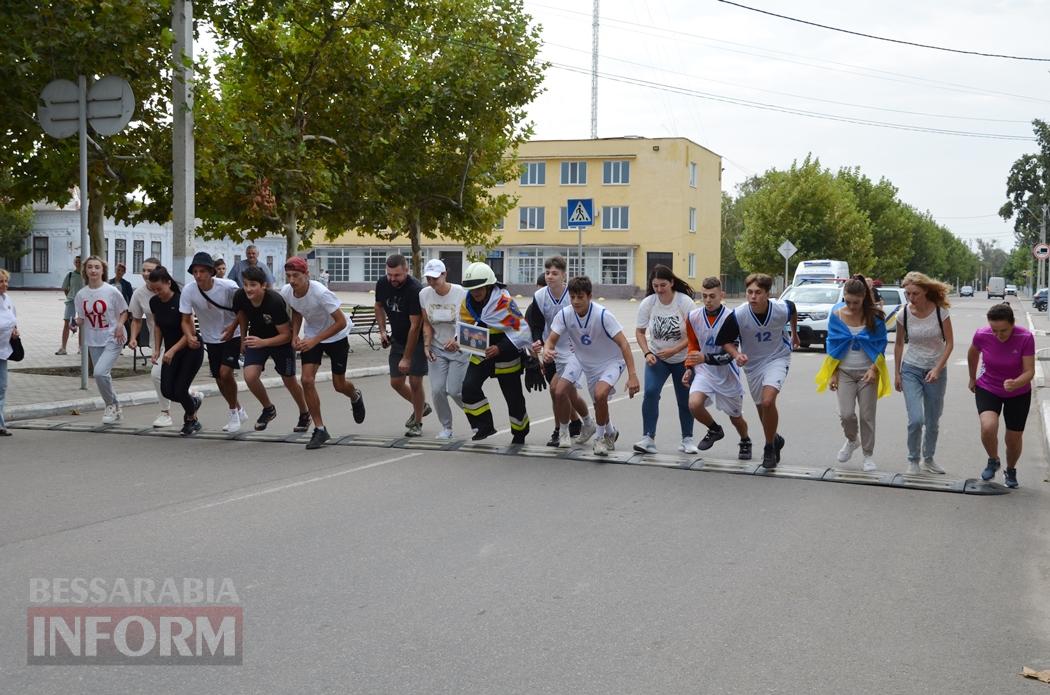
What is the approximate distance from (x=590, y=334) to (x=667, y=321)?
0.71 m

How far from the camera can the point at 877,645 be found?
15.9 ft

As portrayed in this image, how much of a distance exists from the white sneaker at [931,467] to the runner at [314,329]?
5205 millimetres

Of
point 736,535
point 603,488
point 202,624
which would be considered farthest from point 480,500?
point 202,624

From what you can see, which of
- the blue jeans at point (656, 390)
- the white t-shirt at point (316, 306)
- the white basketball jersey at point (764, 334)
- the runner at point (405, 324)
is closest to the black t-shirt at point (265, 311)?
the white t-shirt at point (316, 306)

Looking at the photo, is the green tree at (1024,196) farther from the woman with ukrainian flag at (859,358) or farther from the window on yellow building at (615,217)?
the woman with ukrainian flag at (859,358)

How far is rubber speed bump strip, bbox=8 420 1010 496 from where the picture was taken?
8781 mm

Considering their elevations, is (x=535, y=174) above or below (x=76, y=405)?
above

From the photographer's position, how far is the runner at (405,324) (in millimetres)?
11047

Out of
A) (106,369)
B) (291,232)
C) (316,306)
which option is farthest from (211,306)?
(291,232)

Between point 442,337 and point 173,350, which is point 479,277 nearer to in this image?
point 442,337

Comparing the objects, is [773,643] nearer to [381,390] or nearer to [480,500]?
[480,500]

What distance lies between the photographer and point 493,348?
1027 cm

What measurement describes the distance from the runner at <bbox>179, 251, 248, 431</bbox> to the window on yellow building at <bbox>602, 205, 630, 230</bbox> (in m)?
59.8

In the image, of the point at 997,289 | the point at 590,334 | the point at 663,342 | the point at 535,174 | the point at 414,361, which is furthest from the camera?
the point at 997,289
